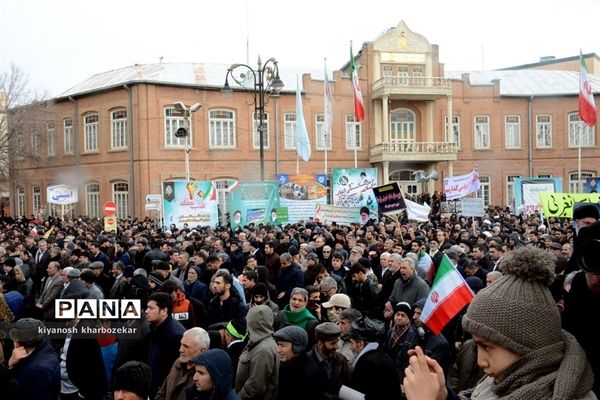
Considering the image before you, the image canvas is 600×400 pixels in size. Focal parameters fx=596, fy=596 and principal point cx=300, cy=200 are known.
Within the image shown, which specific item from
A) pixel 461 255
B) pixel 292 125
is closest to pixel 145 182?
pixel 292 125

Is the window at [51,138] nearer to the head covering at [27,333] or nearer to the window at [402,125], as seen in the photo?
the window at [402,125]

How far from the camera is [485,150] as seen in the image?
39406 millimetres

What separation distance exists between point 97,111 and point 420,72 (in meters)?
20.1

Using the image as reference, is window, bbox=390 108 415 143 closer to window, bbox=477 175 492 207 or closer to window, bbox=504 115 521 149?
window, bbox=477 175 492 207

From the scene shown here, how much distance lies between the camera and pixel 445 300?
18.2 ft

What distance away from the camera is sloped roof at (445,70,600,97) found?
39.8m

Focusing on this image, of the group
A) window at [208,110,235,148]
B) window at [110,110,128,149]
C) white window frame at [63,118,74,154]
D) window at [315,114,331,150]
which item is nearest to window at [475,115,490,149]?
window at [315,114,331,150]

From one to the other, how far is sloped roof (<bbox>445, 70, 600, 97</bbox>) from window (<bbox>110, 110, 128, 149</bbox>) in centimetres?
2171

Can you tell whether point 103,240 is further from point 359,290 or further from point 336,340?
point 336,340

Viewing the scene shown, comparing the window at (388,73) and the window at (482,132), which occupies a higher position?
the window at (388,73)

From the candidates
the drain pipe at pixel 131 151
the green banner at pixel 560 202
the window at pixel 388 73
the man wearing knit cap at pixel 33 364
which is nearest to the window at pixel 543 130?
the window at pixel 388 73

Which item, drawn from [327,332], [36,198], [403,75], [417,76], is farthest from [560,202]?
[36,198]

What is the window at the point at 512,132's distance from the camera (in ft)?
130

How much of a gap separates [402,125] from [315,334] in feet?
112
